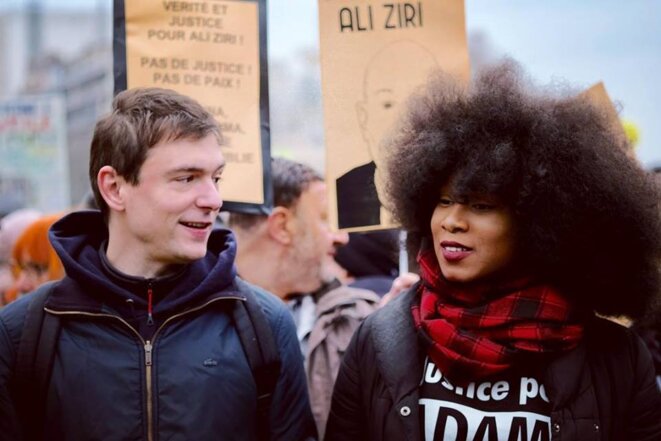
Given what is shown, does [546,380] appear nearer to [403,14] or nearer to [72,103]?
[403,14]

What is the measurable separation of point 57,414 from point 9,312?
1.22ft

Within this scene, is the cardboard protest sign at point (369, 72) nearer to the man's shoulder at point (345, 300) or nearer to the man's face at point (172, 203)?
the man's shoulder at point (345, 300)

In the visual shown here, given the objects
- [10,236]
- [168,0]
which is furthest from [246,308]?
[10,236]

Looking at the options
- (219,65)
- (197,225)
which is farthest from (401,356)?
(219,65)

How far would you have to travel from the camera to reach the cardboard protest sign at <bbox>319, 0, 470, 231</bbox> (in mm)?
4105

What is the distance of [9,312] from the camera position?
3.15 meters

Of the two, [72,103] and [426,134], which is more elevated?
[72,103]

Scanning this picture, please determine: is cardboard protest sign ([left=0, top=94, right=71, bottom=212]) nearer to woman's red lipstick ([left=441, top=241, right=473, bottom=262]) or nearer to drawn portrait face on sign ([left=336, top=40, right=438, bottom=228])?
drawn portrait face on sign ([left=336, top=40, right=438, bottom=228])

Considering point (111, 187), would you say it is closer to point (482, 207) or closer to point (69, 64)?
point (482, 207)

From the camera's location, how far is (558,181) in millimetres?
3203

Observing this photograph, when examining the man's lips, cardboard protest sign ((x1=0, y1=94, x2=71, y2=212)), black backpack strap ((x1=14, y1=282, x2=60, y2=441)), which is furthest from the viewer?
cardboard protest sign ((x1=0, y1=94, x2=71, y2=212))

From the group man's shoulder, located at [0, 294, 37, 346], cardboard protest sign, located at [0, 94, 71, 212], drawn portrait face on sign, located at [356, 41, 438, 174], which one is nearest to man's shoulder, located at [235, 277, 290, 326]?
man's shoulder, located at [0, 294, 37, 346]

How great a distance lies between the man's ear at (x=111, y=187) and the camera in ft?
10.7

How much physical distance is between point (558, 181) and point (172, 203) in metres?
1.26
